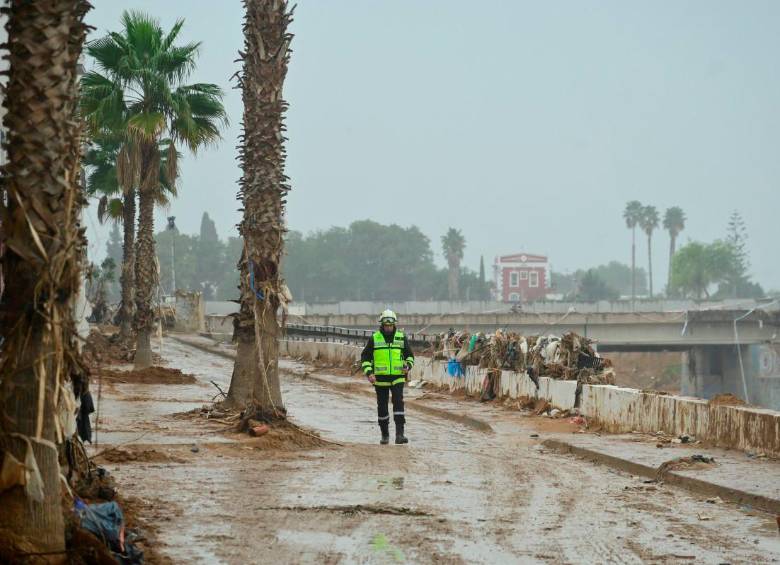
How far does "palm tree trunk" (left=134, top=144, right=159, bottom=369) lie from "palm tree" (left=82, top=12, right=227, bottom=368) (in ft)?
1.38

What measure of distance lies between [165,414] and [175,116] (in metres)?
14.0

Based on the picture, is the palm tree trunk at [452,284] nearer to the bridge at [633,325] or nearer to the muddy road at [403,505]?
the bridge at [633,325]

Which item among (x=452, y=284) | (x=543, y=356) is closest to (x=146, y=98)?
(x=543, y=356)

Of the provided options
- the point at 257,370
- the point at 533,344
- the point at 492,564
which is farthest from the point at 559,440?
the point at 492,564

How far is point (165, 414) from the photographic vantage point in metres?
20.1

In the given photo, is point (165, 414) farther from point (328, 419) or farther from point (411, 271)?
point (411, 271)

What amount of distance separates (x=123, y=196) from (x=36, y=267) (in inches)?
1299

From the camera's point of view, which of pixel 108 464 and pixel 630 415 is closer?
pixel 108 464

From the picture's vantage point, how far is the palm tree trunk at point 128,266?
1505 inches

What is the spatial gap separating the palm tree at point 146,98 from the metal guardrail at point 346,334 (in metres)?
7.46

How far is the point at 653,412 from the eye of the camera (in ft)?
57.0

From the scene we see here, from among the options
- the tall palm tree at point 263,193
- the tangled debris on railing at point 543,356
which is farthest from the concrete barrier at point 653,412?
the tall palm tree at point 263,193

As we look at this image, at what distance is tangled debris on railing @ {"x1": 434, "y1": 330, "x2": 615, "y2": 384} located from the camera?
21188 mm

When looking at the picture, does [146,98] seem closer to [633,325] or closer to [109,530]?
[109,530]
